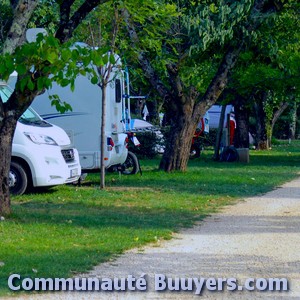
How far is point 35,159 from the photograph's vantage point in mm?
15945

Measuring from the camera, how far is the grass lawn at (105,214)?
31.3ft

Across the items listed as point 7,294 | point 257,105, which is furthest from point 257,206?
point 257,105

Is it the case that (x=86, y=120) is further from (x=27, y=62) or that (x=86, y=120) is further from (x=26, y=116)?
(x=27, y=62)

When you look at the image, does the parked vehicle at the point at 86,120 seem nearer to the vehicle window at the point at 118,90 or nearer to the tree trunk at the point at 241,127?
the vehicle window at the point at 118,90

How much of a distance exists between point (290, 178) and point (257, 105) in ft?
63.9

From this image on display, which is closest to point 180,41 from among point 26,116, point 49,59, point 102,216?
point 26,116

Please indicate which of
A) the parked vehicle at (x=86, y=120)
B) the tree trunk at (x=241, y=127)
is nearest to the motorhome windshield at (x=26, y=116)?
the parked vehicle at (x=86, y=120)

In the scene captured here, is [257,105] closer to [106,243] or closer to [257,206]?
[257,206]

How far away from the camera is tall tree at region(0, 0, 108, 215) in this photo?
9.90 metres

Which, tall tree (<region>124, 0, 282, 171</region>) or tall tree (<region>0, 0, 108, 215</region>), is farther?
tall tree (<region>124, 0, 282, 171</region>)

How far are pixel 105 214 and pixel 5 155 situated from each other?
2.36m

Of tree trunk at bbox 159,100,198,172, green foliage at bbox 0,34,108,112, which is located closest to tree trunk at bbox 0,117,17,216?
green foliage at bbox 0,34,108,112

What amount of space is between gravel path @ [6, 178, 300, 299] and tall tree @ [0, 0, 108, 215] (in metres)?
2.39

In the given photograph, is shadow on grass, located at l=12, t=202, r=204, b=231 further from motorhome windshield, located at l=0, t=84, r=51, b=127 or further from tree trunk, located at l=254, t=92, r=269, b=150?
tree trunk, located at l=254, t=92, r=269, b=150
